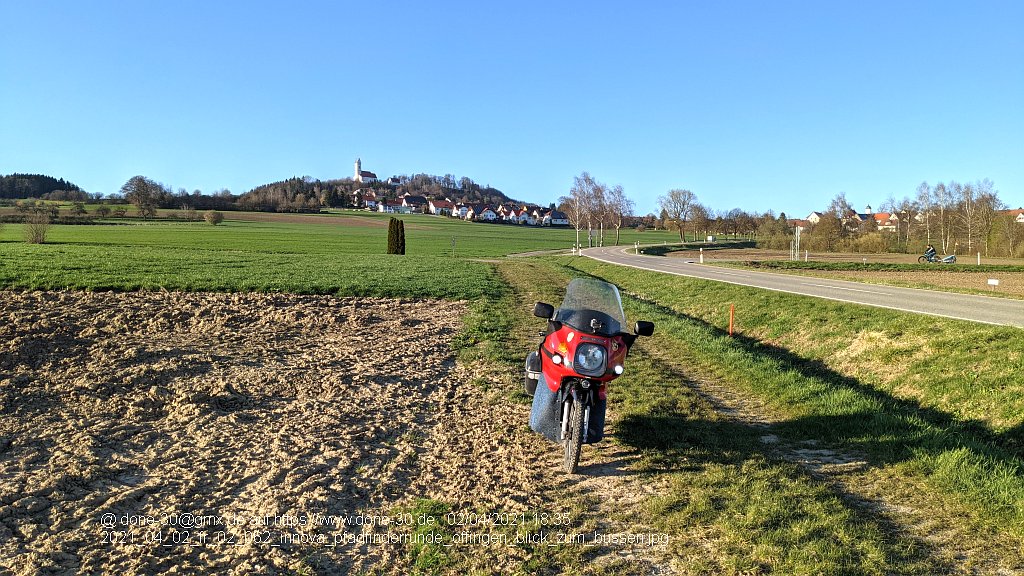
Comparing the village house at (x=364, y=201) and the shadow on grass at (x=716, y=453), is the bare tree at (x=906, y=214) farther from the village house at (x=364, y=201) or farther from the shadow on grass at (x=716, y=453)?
the village house at (x=364, y=201)

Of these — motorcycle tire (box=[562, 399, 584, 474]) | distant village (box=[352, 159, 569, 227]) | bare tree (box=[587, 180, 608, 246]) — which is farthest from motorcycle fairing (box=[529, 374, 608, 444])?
distant village (box=[352, 159, 569, 227])

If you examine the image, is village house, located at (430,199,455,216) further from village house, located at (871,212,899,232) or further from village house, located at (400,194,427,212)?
village house, located at (871,212,899,232)

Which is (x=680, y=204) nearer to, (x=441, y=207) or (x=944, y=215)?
(x=944, y=215)

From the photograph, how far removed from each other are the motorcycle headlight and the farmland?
0.97 metres

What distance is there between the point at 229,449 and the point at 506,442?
8.65 ft

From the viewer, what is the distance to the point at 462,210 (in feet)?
570

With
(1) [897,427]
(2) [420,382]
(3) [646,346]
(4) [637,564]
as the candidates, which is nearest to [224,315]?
(2) [420,382]

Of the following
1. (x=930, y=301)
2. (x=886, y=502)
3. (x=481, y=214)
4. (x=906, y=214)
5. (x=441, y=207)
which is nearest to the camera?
(x=886, y=502)

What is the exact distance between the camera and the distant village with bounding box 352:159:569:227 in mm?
163750

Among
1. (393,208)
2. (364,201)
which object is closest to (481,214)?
(393,208)

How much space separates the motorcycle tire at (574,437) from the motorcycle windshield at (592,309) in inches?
26.5

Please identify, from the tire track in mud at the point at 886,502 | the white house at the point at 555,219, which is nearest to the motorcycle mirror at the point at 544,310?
the tire track in mud at the point at 886,502

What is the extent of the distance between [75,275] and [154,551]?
1750 cm

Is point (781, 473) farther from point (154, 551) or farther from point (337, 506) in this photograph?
point (154, 551)
